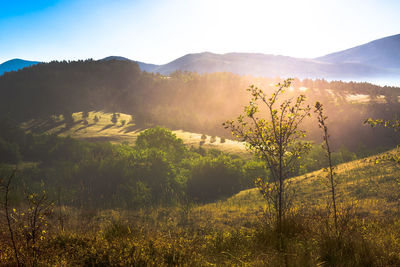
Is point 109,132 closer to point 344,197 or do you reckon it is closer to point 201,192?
point 201,192

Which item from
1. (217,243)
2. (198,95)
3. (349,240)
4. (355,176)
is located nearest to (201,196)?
(355,176)

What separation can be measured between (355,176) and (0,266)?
29.7m

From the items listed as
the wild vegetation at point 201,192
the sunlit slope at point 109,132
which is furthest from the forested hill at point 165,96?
the sunlit slope at point 109,132

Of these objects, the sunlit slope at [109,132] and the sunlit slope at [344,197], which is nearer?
the sunlit slope at [344,197]

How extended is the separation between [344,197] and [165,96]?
112568mm

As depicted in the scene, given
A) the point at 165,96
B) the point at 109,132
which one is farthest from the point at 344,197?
the point at 165,96

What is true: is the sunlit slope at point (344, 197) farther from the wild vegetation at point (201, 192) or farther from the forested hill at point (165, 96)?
the forested hill at point (165, 96)

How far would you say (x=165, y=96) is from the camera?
422 feet

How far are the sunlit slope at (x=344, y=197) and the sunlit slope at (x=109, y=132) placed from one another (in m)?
19.5

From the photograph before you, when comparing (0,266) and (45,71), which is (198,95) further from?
(0,266)

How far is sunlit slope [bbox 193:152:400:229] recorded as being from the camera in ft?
59.7

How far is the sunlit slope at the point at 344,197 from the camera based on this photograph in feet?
59.7

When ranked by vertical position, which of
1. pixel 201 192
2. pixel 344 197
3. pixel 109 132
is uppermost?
pixel 109 132

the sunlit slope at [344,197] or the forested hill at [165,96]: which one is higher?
the forested hill at [165,96]
